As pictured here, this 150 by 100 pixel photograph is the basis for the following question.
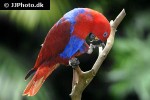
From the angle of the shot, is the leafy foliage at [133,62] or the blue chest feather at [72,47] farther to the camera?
the leafy foliage at [133,62]

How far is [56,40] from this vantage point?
1.02 m

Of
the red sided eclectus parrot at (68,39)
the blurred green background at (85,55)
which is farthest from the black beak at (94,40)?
the blurred green background at (85,55)

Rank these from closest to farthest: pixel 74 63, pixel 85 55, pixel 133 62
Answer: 1. pixel 74 63
2. pixel 85 55
3. pixel 133 62

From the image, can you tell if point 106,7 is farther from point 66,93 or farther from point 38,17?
point 66,93

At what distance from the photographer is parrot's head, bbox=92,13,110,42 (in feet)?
3.29

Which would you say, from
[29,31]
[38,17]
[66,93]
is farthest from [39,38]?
[66,93]

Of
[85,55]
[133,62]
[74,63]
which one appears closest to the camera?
[74,63]

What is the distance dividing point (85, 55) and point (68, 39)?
15.6 inches

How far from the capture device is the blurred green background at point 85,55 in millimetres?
1410

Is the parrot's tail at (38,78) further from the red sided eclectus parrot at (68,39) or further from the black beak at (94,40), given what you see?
the black beak at (94,40)

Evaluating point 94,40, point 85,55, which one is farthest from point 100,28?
point 85,55

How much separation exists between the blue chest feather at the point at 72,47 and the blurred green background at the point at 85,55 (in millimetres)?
213

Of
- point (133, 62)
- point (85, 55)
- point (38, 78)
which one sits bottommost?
point (133, 62)

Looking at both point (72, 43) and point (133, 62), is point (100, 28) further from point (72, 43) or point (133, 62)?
point (133, 62)
